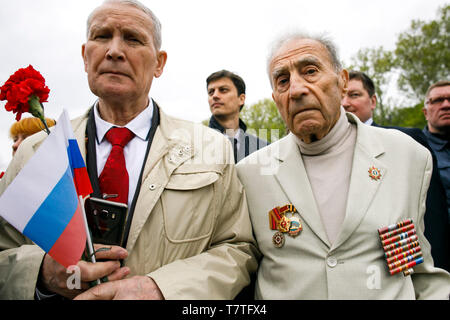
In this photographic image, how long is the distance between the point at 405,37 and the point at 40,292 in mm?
25337

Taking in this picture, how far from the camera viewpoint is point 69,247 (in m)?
1.61

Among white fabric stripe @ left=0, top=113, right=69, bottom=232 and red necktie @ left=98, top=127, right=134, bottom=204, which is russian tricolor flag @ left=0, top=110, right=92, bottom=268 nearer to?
white fabric stripe @ left=0, top=113, right=69, bottom=232

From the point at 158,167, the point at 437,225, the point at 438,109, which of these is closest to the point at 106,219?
the point at 158,167

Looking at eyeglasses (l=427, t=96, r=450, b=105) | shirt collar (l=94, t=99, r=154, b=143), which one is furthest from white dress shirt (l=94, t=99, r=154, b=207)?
eyeglasses (l=427, t=96, r=450, b=105)

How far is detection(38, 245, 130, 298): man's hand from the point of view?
5.73 feet

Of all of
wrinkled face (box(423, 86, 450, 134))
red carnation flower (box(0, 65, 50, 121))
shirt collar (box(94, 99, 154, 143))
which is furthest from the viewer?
wrinkled face (box(423, 86, 450, 134))

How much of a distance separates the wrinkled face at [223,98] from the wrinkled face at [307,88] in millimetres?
2980

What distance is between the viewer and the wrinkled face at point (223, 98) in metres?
5.55

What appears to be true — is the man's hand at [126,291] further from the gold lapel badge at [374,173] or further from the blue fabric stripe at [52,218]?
the gold lapel badge at [374,173]

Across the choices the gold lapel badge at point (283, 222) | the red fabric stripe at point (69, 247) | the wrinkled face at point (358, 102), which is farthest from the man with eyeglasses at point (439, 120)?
the red fabric stripe at point (69, 247)

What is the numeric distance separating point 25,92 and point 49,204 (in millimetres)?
533

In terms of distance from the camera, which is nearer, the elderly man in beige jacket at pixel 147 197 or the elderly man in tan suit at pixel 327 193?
the elderly man in beige jacket at pixel 147 197

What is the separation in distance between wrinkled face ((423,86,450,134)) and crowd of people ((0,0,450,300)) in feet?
8.32

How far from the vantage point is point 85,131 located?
2357 mm
